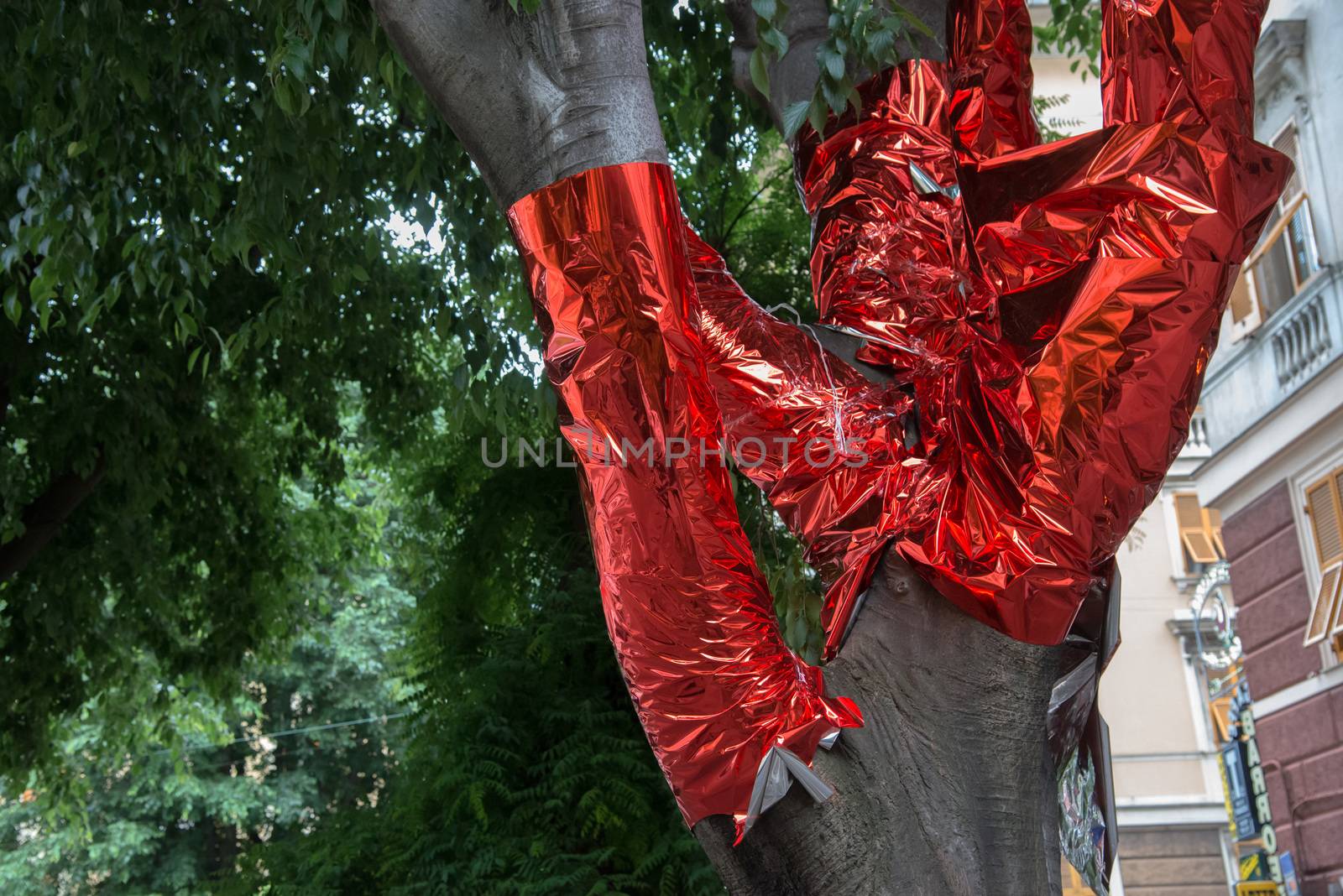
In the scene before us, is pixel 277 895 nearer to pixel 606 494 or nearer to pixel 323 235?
pixel 323 235

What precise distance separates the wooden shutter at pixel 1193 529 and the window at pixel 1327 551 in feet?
41.9

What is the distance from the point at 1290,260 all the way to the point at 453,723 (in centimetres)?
692

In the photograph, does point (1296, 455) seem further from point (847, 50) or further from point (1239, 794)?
point (847, 50)

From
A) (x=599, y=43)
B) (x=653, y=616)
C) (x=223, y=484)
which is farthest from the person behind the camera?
(x=223, y=484)

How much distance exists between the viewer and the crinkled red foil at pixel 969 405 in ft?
7.44

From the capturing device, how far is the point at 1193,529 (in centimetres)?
2186

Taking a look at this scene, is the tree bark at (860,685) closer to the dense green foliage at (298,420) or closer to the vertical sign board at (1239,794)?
the dense green foliage at (298,420)

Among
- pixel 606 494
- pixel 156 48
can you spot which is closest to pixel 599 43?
pixel 606 494

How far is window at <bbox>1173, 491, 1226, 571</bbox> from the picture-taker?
2156 centimetres

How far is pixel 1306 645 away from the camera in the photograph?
916 centimetres

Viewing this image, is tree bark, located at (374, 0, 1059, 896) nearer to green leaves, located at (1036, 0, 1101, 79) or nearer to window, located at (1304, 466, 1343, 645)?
green leaves, located at (1036, 0, 1101, 79)

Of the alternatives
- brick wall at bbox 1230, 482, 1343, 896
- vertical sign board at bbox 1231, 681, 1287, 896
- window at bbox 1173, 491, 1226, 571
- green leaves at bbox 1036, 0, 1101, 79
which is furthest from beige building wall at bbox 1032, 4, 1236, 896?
green leaves at bbox 1036, 0, 1101, 79

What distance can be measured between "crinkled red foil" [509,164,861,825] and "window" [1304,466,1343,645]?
25.2 feet

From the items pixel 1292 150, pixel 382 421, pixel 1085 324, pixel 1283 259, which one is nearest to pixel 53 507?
pixel 382 421
